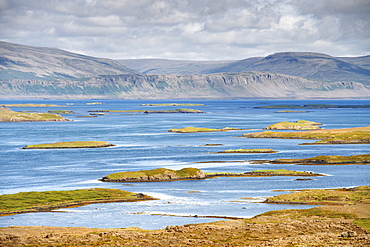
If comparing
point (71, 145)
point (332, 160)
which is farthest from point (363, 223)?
point (71, 145)

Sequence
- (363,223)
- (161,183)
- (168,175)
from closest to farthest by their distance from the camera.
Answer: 1. (363,223)
2. (161,183)
3. (168,175)

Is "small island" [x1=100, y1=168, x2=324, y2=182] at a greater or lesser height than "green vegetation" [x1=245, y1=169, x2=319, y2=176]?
greater

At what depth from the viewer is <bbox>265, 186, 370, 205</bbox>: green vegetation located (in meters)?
78.0

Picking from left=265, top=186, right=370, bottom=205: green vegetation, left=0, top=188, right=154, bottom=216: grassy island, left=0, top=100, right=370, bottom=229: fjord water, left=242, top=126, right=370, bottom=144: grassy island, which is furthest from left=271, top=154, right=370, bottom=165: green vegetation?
left=0, top=188, right=154, bottom=216: grassy island

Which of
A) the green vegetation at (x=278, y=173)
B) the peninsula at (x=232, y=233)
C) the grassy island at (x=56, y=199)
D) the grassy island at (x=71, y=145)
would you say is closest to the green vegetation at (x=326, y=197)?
the peninsula at (x=232, y=233)

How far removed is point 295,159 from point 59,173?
49581 mm

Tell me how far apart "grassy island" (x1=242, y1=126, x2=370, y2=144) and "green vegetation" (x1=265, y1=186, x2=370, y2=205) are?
89570 mm

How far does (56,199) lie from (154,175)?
82.8 ft

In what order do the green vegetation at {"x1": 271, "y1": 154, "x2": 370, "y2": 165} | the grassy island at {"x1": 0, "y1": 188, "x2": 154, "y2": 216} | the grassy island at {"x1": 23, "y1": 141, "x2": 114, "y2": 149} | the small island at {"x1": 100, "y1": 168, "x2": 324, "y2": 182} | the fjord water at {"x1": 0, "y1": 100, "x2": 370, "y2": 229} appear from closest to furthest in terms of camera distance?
1. the fjord water at {"x1": 0, "y1": 100, "x2": 370, "y2": 229}
2. the grassy island at {"x1": 0, "y1": 188, "x2": 154, "y2": 216}
3. the small island at {"x1": 100, "y1": 168, "x2": 324, "y2": 182}
4. the green vegetation at {"x1": 271, "y1": 154, "x2": 370, "y2": 165}
5. the grassy island at {"x1": 23, "y1": 141, "x2": 114, "y2": 149}

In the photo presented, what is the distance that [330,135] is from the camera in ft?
607

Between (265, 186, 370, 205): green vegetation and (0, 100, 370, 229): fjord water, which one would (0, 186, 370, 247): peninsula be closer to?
(0, 100, 370, 229): fjord water

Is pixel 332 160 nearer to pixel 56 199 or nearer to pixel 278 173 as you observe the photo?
pixel 278 173

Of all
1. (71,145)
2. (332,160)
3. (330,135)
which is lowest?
(330,135)

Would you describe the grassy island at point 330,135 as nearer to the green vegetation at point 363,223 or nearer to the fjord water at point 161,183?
the fjord water at point 161,183
